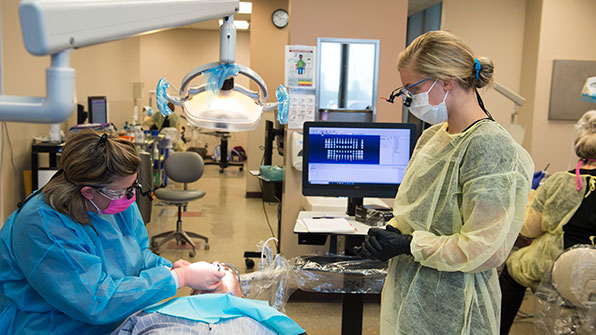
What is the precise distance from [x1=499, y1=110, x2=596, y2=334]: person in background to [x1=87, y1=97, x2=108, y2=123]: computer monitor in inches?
170

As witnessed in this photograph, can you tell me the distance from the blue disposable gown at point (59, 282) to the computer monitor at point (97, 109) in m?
4.27

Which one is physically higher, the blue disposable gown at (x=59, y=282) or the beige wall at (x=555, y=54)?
the beige wall at (x=555, y=54)

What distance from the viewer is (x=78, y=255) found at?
1441 millimetres

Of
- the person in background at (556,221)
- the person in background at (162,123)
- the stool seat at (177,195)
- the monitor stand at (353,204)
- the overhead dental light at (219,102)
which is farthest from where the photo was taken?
the person in background at (162,123)

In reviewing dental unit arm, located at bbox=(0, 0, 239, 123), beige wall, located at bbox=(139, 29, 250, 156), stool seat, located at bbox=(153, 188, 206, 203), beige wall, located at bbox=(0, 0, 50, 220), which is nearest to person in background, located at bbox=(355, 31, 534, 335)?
dental unit arm, located at bbox=(0, 0, 239, 123)

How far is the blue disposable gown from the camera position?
55.8 inches

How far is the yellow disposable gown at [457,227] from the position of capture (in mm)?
1456

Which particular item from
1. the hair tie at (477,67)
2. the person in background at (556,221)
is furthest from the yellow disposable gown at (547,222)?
the hair tie at (477,67)

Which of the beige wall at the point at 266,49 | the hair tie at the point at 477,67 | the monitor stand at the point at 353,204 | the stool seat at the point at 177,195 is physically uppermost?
the beige wall at the point at 266,49

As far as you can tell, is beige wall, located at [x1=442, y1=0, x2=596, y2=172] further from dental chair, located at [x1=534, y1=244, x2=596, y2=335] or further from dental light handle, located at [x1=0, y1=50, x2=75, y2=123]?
dental light handle, located at [x1=0, y1=50, x2=75, y2=123]

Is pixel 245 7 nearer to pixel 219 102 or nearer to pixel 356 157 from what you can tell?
pixel 356 157

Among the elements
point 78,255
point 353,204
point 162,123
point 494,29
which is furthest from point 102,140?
point 162,123

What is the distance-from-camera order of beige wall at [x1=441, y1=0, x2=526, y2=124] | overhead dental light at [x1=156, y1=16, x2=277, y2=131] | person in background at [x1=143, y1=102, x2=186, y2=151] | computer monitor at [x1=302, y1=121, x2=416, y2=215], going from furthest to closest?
person in background at [x1=143, y1=102, x2=186, y2=151], beige wall at [x1=441, y1=0, x2=526, y2=124], computer monitor at [x1=302, y1=121, x2=416, y2=215], overhead dental light at [x1=156, y1=16, x2=277, y2=131]

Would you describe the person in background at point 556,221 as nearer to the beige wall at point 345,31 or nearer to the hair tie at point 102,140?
the beige wall at point 345,31
